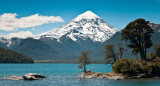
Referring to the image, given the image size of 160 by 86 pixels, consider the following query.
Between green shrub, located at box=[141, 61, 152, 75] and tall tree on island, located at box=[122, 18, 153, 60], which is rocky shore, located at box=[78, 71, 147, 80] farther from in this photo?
tall tree on island, located at box=[122, 18, 153, 60]

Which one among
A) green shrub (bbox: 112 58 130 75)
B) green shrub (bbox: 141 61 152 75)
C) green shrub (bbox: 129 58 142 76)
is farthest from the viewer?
green shrub (bbox: 141 61 152 75)

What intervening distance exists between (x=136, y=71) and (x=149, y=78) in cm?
549

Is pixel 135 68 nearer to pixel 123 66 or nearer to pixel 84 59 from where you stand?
pixel 123 66

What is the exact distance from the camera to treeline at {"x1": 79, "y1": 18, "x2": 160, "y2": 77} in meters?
109

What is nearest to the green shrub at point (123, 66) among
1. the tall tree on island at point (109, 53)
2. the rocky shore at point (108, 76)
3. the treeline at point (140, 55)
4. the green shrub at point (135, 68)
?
the treeline at point (140, 55)

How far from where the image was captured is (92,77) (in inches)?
4493

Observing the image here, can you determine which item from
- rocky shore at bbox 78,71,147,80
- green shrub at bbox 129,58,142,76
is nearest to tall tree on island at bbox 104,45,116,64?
rocky shore at bbox 78,71,147,80

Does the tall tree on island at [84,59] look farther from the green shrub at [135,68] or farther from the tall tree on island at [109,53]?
the green shrub at [135,68]

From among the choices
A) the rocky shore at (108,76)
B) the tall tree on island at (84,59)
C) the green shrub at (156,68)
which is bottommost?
the rocky shore at (108,76)

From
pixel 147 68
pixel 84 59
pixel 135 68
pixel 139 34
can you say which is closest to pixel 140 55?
pixel 139 34

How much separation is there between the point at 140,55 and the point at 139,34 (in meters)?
9.40

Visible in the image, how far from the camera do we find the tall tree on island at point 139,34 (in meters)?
118

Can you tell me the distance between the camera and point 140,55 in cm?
12044

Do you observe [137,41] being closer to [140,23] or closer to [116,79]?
[140,23]
